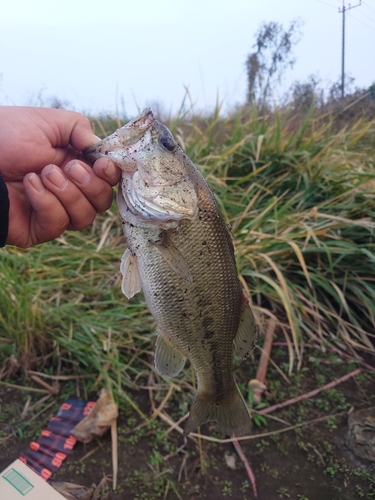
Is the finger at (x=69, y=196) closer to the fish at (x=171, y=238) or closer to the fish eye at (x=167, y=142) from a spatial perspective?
the fish at (x=171, y=238)

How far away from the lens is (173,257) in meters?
1.15

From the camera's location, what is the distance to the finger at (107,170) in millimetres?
1171

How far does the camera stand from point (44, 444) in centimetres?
194

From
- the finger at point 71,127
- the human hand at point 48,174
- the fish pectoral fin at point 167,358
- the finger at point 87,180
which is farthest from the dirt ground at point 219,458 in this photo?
the finger at point 71,127

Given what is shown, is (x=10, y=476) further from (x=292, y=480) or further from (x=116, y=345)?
(x=292, y=480)

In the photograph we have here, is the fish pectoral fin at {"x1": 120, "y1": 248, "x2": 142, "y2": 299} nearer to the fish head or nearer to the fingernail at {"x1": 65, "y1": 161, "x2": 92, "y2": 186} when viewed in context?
the fish head

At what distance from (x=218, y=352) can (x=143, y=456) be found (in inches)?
38.7

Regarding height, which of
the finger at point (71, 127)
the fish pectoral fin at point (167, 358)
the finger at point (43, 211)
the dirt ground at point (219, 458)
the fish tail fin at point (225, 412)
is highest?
the finger at point (71, 127)

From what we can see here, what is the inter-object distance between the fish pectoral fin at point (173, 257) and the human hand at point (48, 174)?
0.83ft

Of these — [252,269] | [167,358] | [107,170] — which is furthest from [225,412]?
[252,269]

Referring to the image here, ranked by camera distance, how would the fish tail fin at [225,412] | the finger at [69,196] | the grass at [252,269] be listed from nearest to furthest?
1. the finger at [69,196]
2. the fish tail fin at [225,412]
3. the grass at [252,269]

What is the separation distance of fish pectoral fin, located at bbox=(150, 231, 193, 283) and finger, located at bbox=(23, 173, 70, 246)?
39 cm

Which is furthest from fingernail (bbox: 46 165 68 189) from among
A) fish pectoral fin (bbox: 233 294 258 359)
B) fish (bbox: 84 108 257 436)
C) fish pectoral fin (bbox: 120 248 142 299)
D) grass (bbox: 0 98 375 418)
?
grass (bbox: 0 98 375 418)

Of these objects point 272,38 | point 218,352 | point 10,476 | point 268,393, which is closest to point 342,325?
point 268,393
